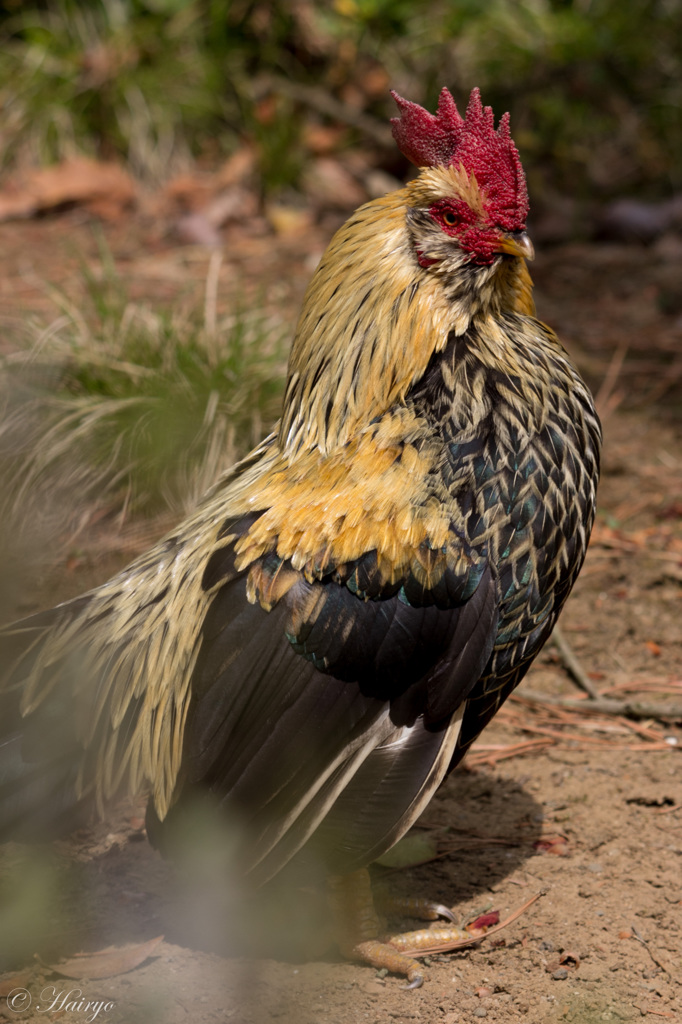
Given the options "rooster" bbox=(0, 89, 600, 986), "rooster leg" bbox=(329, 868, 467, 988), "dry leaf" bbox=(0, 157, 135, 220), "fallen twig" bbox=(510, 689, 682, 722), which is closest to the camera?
"rooster" bbox=(0, 89, 600, 986)

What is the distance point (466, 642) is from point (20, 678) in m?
1.33

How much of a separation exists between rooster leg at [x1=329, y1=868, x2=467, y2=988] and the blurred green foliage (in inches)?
228

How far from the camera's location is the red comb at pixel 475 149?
2.70m

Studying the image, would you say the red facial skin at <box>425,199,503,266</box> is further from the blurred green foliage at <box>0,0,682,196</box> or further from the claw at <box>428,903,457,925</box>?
the blurred green foliage at <box>0,0,682,196</box>

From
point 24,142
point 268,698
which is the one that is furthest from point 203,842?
point 24,142

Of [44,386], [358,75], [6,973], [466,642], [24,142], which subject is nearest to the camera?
[466,642]

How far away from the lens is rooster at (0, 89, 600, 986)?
2.60 metres

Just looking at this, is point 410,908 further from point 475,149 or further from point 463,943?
point 475,149

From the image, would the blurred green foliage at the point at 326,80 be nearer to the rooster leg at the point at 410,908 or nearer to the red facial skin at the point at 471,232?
the red facial skin at the point at 471,232

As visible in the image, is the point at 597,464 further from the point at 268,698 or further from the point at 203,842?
the point at 203,842

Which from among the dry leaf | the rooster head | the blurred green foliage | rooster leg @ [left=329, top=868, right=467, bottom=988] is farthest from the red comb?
the dry leaf

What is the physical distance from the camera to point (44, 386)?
4629 mm

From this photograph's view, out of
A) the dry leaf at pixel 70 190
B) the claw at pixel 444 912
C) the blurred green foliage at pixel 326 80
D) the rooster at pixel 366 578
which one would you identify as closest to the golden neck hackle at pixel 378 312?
the rooster at pixel 366 578

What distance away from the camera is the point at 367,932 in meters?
3.08
